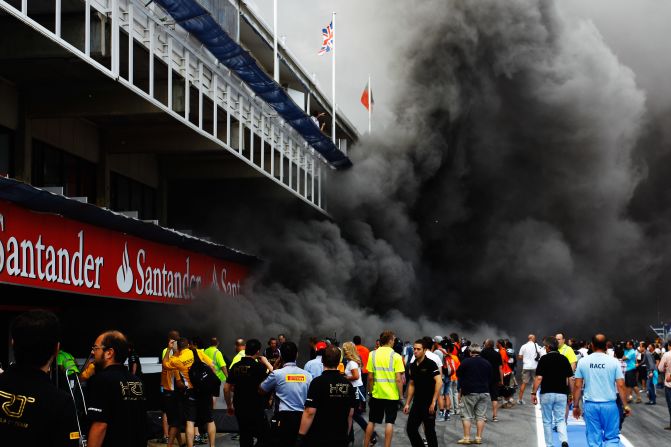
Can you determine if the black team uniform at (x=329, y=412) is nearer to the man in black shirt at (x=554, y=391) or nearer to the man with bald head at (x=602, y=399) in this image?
the man with bald head at (x=602, y=399)

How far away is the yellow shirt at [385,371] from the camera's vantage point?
11.6 meters

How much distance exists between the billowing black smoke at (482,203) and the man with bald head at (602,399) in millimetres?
19996

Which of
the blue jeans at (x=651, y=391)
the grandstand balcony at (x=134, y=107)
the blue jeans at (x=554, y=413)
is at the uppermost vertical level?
the grandstand balcony at (x=134, y=107)

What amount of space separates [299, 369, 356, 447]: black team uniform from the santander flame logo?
10875mm

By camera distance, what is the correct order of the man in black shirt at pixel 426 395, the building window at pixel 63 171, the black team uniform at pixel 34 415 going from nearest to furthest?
the black team uniform at pixel 34 415 → the man in black shirt at pixel 426 395 → the building window at pixel 63 171

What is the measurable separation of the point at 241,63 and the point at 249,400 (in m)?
13.6

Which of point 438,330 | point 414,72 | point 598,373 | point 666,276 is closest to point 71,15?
point 598,373

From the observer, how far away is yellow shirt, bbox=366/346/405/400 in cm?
1160

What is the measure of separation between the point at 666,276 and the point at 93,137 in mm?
35374

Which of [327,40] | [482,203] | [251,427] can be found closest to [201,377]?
[251,427]

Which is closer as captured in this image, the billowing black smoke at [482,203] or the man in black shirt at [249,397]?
the man in black shirt at [249,397]

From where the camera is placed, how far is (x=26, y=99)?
18266 mm

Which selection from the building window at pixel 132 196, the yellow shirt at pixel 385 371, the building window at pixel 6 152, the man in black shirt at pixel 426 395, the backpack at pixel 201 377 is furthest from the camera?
the building window at pixel 132 196

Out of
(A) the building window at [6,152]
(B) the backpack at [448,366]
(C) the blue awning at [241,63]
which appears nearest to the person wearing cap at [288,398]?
(B) the backpack at [448,366]
